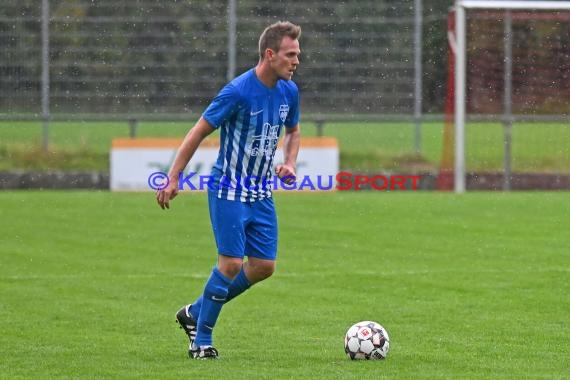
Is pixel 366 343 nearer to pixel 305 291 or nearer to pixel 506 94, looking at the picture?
pixel 305 291

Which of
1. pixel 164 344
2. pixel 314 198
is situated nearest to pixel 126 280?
pixel 164 344

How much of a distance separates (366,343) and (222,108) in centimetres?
154

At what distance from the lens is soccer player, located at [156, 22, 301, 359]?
7.51 metres

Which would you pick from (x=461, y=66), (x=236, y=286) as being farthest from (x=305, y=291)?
(x=461, y=66)

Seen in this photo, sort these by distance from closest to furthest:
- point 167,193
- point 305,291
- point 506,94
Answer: point 167,193
point 305,291
point 506,94

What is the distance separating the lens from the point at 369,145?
22.4 meters

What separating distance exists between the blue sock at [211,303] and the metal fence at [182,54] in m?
14.5

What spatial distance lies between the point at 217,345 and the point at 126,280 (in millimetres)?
3279

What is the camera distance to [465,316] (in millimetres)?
9102

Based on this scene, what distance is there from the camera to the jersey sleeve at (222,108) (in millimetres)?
7480

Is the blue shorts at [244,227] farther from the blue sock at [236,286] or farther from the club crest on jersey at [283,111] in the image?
the club crest on jersey at [283,111]

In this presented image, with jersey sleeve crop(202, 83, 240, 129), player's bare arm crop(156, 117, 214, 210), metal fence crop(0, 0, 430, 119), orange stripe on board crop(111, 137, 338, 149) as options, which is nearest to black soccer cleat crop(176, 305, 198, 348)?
player's bare arm crop(156, 117, 214, 210)

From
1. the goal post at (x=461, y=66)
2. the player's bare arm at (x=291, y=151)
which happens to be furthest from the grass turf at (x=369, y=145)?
the player's bare arm at (x=291, y=151)

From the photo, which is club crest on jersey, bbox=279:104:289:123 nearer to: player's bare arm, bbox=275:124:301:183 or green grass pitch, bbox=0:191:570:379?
player's bare arm, bbox=275:124:301:183
